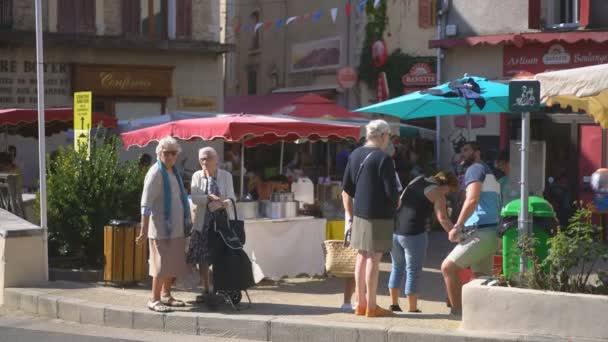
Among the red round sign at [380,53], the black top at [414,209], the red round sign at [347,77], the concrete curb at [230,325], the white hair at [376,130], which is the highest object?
the red round sign at [380,53]

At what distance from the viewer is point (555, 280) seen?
804 centimetres

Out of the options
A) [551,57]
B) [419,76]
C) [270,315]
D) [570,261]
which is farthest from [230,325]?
[419,76]

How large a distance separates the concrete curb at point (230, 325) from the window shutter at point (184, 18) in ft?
45.9

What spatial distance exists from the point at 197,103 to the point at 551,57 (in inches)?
363

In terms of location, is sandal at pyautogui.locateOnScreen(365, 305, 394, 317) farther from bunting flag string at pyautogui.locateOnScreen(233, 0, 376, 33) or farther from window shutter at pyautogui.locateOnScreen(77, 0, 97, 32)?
window shutter at pyautogui.locateOnScreen(77, 0, 97, 32)

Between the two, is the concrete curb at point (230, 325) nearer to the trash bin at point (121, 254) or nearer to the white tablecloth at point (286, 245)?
the trash bin at point (121, 254)

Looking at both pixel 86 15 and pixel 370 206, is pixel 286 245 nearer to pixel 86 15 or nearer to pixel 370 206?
pixel 370 206

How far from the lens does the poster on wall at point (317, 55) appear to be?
27094mm

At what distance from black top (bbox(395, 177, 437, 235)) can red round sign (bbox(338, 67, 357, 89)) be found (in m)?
16.3

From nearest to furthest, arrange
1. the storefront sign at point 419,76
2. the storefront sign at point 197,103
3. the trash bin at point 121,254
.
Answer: the trash bin at point 121,254
the storefront sign at point 419,76
the storefront sign at point 197,103

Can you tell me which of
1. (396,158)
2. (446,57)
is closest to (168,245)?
(396,158)

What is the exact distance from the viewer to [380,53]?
80.3 ft

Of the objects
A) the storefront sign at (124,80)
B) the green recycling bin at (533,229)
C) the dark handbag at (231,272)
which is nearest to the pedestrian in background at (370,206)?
the green recycling bin at (533,229)

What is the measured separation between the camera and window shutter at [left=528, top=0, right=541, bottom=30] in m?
18.2
